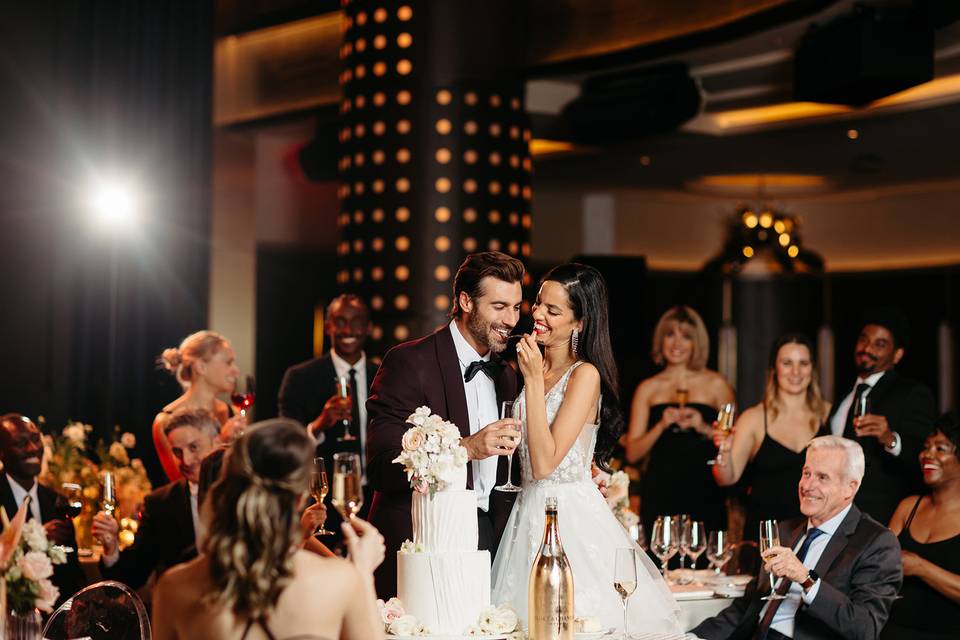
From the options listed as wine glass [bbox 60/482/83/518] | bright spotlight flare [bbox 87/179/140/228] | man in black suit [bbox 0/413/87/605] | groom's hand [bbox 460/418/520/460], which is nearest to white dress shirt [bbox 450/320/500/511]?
groom's hand [bbox 460/418/520/460]

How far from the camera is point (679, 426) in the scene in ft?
19.5

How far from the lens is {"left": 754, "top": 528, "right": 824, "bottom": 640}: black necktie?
3.72 m

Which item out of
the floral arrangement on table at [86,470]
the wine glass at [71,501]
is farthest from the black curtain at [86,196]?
the wine glass at [71,501]

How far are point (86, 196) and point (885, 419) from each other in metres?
6.16

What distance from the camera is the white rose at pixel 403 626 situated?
2971 millimetres

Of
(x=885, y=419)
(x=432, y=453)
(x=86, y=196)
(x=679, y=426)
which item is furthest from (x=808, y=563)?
(x=86, y=196)

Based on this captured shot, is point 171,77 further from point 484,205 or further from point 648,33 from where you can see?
point 648,33

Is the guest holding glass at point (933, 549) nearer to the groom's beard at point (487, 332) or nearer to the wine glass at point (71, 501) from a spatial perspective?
the groom's beard at point (487, 332)

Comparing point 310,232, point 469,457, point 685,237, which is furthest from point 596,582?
point 685,237

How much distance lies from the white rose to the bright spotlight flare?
268 inches

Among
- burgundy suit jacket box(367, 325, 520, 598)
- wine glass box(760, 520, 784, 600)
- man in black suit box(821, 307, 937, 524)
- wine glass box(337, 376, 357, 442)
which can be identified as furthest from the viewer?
wine glass box(337, 376, 357, 442)

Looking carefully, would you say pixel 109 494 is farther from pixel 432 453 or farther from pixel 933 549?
pixel 933 549

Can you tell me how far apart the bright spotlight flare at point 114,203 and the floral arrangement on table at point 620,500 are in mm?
5725

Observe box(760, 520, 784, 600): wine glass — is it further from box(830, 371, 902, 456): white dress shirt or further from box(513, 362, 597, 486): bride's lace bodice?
box(830, 371, 902, 456): white dress shirt
